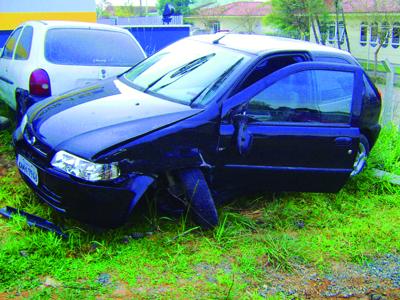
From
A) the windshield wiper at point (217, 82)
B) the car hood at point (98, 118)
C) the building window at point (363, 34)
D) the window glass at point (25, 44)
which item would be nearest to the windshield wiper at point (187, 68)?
the car hood at point (98, 118)

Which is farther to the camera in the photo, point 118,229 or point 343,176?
point 343,176

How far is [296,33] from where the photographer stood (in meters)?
34.3

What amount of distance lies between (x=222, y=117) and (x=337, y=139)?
1.18 meters

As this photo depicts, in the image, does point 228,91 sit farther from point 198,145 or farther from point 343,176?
point 343,176

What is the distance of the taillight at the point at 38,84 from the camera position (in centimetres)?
575

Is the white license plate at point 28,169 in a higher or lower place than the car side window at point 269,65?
lower

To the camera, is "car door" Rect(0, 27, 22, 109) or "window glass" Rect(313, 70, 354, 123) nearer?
"window glass" Rect(313, 70, 354, 123)

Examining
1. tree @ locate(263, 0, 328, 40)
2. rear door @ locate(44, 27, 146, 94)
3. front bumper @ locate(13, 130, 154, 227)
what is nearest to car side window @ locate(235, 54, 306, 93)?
front bumper @ locate(13, 130, 154, 227)

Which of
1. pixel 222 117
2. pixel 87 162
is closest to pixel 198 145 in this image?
pixel 222 117

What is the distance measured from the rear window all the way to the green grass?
1729 millimetres

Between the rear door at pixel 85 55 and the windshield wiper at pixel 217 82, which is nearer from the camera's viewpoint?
the windshield wiper at pixel 217 82

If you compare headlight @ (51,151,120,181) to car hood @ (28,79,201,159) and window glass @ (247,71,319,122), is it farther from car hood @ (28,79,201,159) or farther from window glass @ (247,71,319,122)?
window glass @ (247,71,319,122)

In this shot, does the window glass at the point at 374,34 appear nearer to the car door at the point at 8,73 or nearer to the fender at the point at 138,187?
the car door at the point at 8,73

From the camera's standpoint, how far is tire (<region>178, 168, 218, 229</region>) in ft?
13.1
